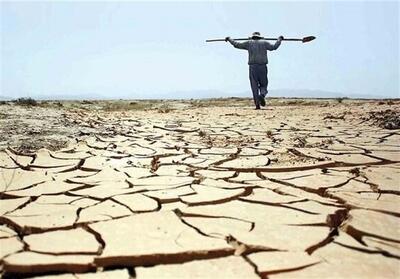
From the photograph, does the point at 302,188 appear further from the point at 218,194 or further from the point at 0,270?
the point at 0,270

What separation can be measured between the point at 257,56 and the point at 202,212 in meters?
6.89

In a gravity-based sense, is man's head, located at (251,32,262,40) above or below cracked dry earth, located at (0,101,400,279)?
above

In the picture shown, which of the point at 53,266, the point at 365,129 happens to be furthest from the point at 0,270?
the point at 365,129

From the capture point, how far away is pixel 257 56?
28.2ft

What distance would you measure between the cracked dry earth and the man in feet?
15.6

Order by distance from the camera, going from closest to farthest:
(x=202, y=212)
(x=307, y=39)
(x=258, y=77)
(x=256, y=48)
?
(x=202, y=212) → (x=256, y=48) → (x=258, y=77) → (x=307, y=39)

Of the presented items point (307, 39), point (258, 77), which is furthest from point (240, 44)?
point (307, 39)

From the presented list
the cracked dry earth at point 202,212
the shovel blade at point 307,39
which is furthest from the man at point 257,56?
the cracked dry earth at point 202,212

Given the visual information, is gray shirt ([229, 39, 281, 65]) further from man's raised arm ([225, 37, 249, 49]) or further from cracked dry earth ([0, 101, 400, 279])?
cracked dry earth ([0, 101, 400, 279])

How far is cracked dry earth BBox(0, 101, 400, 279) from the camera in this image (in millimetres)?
1579

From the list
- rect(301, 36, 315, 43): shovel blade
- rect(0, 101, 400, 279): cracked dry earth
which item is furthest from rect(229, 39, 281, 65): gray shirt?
rect(0, 101, 400, 279): cracked dry earth

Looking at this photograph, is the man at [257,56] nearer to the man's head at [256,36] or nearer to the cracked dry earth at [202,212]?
the man's head at [256,36]

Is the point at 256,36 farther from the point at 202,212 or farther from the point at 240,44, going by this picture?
the point at 202,212

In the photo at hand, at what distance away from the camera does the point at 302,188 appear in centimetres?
259
